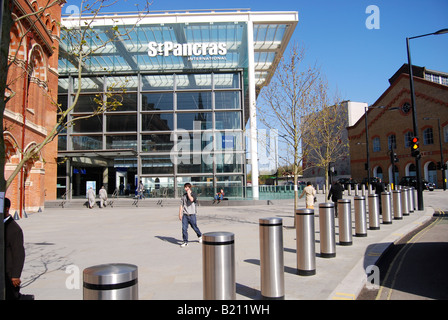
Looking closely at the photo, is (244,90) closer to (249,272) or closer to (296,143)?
(296,143)

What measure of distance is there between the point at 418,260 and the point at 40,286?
7218 millimetres

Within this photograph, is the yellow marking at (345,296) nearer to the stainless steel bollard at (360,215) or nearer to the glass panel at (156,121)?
the stainless steel bollard at (360,215)

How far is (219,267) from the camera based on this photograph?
12.0ft

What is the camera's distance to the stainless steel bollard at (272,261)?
435cm

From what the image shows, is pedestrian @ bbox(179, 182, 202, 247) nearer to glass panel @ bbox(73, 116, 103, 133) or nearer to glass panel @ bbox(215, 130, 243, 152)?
glass panel @ bbox(215, 130, 243, 152)

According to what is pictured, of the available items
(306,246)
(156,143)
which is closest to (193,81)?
(156,143)

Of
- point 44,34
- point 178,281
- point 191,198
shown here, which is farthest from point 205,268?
point 44,34

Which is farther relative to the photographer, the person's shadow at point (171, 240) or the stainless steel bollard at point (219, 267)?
the person's shadow at point (171, 240)

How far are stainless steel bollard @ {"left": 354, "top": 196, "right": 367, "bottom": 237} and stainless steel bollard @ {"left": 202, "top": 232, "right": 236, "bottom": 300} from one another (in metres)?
6.14

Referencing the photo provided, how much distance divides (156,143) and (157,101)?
178 inches

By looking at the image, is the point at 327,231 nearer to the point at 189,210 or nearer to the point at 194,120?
the point at 189,210

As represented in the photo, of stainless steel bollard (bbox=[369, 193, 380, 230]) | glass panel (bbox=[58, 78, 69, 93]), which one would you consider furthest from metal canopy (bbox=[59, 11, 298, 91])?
stainless steel bollard (bbox=[369, 193, 380, 230])

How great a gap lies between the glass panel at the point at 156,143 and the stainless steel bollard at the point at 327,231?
27.3m

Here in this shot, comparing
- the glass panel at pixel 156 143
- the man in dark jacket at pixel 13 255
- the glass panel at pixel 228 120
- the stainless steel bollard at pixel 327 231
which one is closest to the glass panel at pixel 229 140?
the glass panel at pixel 228 120
